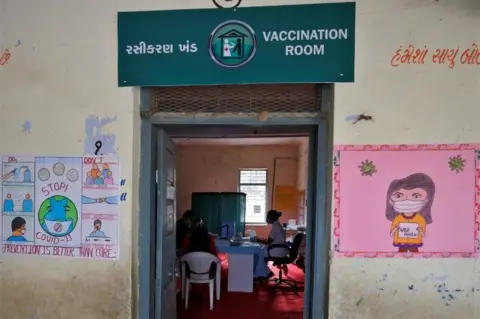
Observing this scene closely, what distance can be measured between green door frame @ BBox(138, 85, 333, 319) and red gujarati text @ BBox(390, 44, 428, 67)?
0.47m

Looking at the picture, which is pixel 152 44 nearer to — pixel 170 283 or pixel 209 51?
pixel 209 51

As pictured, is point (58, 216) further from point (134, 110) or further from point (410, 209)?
point (410, 209)

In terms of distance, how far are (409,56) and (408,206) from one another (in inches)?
39.1

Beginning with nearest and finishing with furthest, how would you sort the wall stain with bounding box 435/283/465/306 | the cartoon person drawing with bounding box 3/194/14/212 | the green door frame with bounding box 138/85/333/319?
the wall stain with bounding box 435/283/465/306
the green door frame with bounding box 138/85/333/319
the cartoon person drawing with bounding box 3/194/14/212

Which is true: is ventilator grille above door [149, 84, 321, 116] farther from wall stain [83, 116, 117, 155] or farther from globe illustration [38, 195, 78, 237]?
globe illustration [38, 195, 78, 237]

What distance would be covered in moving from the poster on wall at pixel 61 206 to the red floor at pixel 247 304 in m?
2.41

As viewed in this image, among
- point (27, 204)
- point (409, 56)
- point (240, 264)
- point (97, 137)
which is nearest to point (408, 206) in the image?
point (409, 56)

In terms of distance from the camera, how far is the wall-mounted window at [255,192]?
10.9 metres

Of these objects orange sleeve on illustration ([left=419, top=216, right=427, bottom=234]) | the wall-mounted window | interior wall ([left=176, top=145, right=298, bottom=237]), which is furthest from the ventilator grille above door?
the wall-mounted window

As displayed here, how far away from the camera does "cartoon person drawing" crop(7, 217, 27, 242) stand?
9.37 feet

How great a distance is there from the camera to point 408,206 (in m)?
2.55

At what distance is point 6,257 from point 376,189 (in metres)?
2.70

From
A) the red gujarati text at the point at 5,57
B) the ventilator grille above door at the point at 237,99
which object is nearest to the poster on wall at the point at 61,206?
the ventilator grille above door at the point at 237,99

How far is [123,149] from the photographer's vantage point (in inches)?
109
